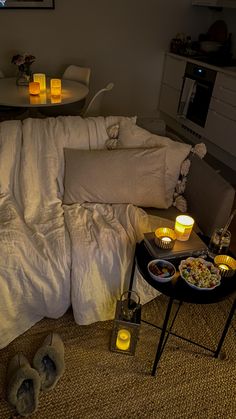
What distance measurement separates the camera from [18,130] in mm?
1706

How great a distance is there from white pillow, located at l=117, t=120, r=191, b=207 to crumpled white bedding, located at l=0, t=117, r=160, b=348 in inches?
10.7

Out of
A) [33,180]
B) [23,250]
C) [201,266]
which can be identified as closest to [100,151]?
[33,180]

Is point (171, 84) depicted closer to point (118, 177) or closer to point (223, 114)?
point (223, 114)

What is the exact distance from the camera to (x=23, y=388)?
1.20 metres

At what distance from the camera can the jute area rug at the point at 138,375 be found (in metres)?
1.20

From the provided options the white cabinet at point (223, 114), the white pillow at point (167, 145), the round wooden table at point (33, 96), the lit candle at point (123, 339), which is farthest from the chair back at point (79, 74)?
the lit candle at point (123, 339)

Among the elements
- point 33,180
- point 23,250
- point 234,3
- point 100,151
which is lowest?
point 23,250

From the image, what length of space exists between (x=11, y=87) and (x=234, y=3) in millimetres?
2361

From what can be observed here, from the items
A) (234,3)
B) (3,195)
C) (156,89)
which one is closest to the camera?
(3,195)

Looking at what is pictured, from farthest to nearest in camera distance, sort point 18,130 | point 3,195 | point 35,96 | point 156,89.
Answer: point 156,89 < point 35,96 < point 18,130 < point 3,195

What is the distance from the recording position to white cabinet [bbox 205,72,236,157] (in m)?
2.99

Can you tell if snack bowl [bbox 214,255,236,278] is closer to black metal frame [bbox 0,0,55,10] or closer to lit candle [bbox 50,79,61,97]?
lit candle [bbox 50,79,61,97]

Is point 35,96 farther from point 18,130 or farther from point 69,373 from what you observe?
point 69,373

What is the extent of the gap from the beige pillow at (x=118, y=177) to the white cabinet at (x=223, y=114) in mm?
1714
